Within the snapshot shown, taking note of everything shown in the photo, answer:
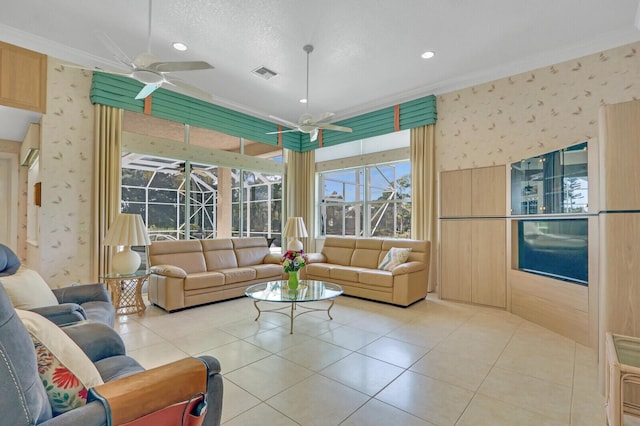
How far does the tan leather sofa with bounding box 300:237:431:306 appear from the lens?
4.18m

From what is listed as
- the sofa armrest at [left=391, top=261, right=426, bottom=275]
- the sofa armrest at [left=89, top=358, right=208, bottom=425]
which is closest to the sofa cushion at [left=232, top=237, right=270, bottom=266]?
the sofa armrest at [left=391, top=261, right=426, bottom=275]

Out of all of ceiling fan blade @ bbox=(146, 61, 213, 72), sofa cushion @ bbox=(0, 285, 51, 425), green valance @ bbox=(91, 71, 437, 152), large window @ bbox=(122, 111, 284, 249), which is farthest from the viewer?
large window @ bbox=(122, 111, 284, 249)

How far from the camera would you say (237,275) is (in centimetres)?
455

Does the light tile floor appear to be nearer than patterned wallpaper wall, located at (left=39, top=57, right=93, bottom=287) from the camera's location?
Yes

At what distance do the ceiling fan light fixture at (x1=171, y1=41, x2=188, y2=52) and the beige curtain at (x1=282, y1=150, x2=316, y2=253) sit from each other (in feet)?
11.4

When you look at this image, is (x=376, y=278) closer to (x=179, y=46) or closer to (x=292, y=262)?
(x=292, y=262)

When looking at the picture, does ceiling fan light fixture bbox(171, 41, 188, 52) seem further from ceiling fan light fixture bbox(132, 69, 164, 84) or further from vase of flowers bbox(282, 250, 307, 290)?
vase of flowers bbox(282, 250, 307, 290)

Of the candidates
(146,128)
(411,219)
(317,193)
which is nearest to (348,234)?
(317,193)

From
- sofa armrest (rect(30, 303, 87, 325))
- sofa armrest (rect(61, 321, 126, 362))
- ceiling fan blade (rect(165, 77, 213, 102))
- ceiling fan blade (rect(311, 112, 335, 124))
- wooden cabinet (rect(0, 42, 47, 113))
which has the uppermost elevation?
wooden cabinet (rect(0, 42, 47, 113))

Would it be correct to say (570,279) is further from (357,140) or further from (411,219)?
(357,140)

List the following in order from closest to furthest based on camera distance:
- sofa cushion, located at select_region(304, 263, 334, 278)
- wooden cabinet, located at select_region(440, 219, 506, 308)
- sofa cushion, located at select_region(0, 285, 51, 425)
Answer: sofa cushion, located at select_region(0, 285, 51, 425), wooden cabinet, located at select_region(440, 219, 506, 308), sofa cushion, located at select_region(304, 263, 334, 278)

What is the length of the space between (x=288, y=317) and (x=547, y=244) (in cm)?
323

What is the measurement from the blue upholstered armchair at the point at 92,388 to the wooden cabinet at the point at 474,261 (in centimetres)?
406

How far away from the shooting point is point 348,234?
6738 millimetres
